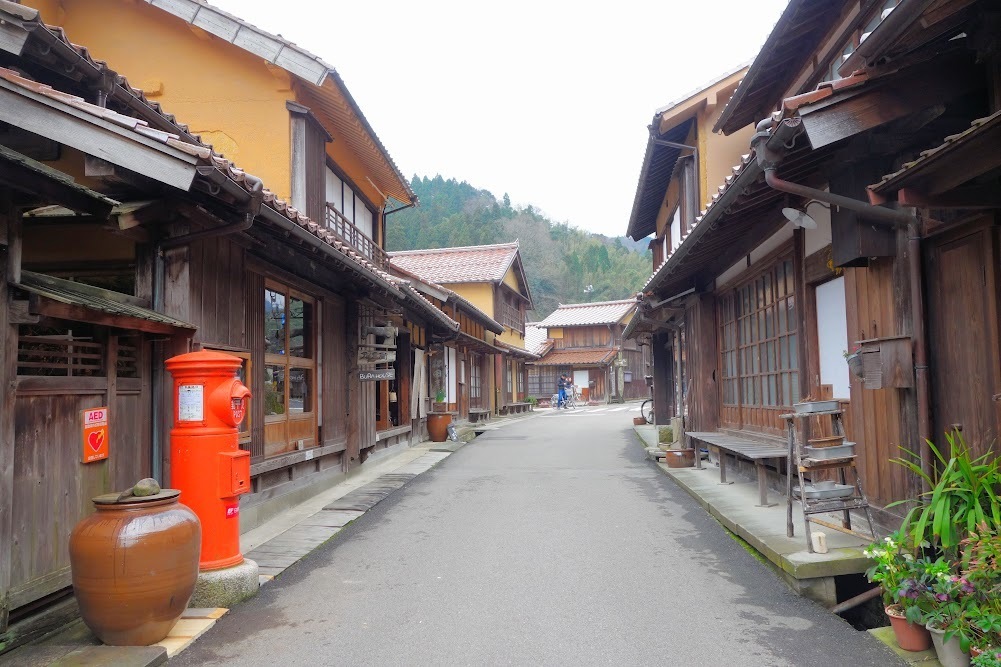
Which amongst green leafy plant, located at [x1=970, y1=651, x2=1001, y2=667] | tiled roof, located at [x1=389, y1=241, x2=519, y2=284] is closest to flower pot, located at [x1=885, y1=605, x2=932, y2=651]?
green leafy plant, located at [x1=970, y1=651, x2=1001, y2=667]

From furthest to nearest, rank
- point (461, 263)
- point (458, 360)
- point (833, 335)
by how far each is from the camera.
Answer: point (461, 263) < point (458, 360) < point (833, 335)

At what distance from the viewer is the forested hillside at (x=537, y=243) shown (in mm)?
59125

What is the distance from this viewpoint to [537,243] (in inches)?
2805

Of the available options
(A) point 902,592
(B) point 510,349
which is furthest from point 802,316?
(B) point 510,349

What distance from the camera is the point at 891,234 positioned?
17.4ft

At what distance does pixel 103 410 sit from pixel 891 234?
20.0ft

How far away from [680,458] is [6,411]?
10352 millimetres

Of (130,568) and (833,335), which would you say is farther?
(833,335)

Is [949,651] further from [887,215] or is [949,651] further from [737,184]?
[737,184]

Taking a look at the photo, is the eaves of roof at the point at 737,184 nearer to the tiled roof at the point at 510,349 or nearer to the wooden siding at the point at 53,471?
the wooden siding at the point at 53,471

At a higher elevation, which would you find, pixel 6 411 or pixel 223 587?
pixel 6 411

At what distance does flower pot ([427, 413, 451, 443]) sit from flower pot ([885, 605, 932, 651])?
1487 centimetres

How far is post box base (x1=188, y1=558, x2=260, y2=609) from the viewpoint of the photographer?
504cm

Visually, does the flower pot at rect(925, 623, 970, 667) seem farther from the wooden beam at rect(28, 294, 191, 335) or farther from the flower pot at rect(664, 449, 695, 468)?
the flower pot at rect(664, 449, 695, 468)
